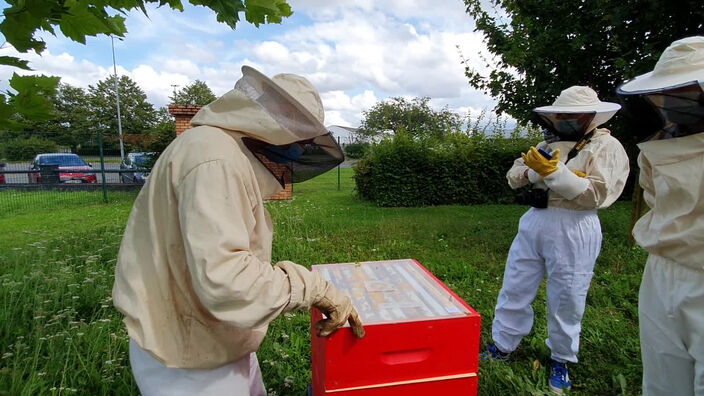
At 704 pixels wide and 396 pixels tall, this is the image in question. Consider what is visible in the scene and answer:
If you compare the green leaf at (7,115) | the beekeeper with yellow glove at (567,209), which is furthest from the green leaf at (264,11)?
the beekeeper with yellow glove at (567,209)

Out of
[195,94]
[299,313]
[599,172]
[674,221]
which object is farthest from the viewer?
[195,94]

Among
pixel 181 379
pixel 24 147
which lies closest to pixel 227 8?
pixel 181 379

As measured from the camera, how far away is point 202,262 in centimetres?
114

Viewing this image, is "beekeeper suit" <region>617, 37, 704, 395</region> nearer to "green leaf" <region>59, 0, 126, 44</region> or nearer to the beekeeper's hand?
the beekeeper's hand

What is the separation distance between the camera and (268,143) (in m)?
1.42

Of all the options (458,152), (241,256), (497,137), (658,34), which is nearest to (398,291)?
(241,256)

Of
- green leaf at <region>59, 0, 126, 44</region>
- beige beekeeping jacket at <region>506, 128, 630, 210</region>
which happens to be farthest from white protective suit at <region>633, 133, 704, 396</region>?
green leaf at <region>59, 0, 126, 44</region>

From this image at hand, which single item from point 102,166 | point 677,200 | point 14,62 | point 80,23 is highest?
point 80,23

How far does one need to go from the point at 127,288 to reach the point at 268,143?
25.5 inches

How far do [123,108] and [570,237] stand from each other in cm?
4525

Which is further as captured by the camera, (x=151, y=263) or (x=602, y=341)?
(x=602, y=341)

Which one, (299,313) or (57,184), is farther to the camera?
(57,184)

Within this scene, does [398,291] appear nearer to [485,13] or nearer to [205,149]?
[205,149]

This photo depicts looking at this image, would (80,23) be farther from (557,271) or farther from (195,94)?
(195,94)
